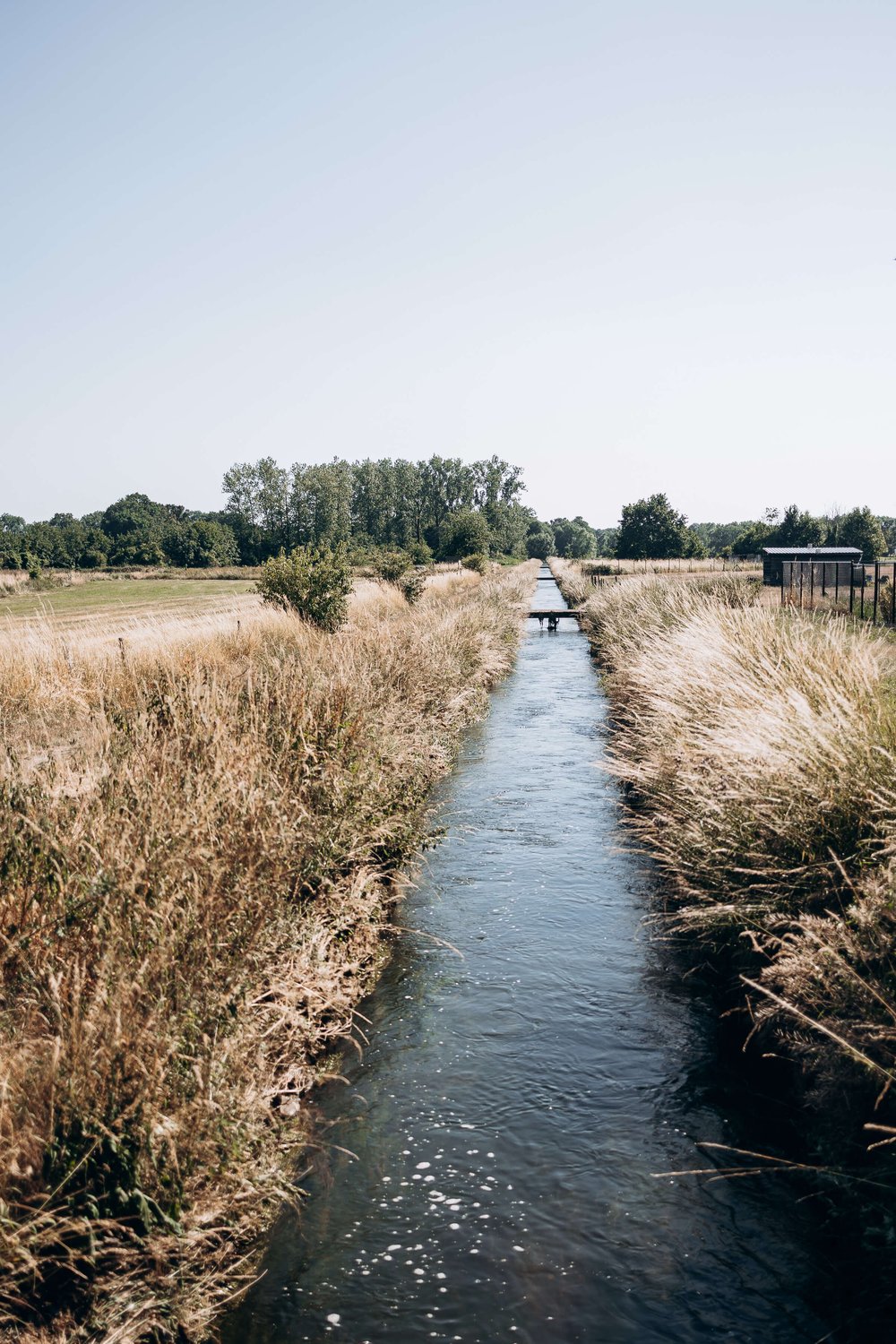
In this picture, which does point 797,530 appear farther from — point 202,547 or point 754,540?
point 202,547

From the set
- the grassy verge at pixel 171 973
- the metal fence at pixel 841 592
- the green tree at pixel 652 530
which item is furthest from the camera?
the green tree at pixel 652 530

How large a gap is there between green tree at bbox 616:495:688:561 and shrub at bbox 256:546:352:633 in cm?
7720

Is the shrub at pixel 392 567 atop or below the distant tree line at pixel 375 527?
below

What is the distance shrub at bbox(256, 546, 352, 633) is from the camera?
15.6 meters

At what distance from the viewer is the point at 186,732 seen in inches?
249

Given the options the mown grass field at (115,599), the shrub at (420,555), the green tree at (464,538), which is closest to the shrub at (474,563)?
the shrub at (420,555)

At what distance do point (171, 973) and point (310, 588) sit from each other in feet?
39.5

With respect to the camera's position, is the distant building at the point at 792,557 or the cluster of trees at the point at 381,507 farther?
the cluster of trees at the point at 381,507

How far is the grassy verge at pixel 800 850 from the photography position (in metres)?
3.94

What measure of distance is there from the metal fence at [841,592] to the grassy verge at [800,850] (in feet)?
21.5

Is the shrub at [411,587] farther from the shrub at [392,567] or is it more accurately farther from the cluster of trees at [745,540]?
the cluster of trees at [745,540]

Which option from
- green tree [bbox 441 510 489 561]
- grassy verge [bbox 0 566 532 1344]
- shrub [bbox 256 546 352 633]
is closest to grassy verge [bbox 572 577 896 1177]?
grassy verge [bbox 0 566 532 1344]

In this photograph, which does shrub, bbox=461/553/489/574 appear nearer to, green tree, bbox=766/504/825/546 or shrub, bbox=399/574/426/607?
shrub, bbox=399/574/426/607

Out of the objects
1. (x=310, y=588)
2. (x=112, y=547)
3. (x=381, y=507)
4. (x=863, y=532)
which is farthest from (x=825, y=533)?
(x=310, y=588)
